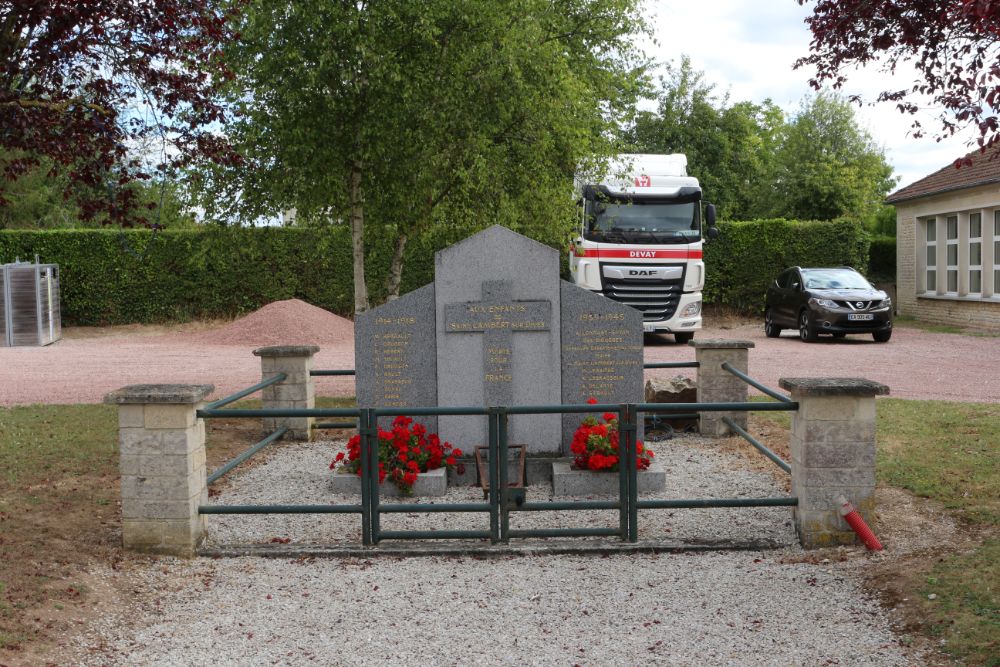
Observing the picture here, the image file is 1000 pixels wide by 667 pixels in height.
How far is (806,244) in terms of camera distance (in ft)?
92.0

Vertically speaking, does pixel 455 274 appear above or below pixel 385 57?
below

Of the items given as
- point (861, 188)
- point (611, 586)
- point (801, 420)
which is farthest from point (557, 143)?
point (861, 188)

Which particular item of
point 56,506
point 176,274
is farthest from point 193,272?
point 56,506

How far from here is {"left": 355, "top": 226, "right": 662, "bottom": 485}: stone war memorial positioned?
8.04 metres

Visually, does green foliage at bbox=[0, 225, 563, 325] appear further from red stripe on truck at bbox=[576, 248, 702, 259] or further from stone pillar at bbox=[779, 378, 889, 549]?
stone pillar at bbox=[779, 378, 889, 549]

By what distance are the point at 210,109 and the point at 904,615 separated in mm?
7513

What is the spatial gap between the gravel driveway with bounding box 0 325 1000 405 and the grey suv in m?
0.40

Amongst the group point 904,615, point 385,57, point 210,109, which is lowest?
point 904,615

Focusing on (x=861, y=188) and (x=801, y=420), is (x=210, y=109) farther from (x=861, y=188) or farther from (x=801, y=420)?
(x=861, y=188)

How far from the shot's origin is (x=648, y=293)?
20.0 metres

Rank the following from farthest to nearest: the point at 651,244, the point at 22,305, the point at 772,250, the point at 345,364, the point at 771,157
A: the point at 771,157
the point at 772,250
the point at 22,305
the point at 651,244
the point at 345,364

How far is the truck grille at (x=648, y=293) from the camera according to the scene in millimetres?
19844

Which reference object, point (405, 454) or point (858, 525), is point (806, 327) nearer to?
point (405, 454)

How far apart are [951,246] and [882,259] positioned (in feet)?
15.4
